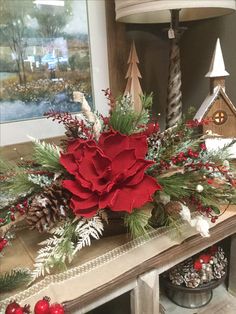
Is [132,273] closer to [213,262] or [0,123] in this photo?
[213,262]

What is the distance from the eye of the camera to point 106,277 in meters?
0.51

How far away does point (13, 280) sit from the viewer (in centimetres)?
48

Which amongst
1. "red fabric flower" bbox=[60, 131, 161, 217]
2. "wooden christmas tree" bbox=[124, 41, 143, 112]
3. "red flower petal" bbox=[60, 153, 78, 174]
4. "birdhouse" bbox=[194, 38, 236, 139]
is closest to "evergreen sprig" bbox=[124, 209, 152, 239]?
"red fabric flower" bbox=[60, 131, 161, 217]

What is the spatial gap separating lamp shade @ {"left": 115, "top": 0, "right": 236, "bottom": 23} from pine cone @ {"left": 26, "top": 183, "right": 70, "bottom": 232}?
1.70 ft

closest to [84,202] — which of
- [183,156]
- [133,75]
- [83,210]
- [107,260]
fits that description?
[83,210]

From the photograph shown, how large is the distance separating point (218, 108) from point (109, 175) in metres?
0.40

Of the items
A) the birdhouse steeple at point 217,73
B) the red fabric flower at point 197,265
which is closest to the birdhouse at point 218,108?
the birdhouse steeple at point 217,73

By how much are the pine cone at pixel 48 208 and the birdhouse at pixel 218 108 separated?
0.42m

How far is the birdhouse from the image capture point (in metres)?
0.75

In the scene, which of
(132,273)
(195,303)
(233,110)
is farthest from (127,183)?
(195,303)

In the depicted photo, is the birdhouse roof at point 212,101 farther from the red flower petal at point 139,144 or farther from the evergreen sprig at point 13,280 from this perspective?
the evergreen sprig at point 13,280

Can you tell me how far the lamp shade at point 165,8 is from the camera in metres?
0.72

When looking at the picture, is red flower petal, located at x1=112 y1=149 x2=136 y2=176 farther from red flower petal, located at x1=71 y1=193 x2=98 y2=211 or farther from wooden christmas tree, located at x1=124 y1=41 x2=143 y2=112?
wooden christmas tree, located at x1=124 y1=41 x2=143 y2=112

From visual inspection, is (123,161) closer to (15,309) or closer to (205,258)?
(15,309)
